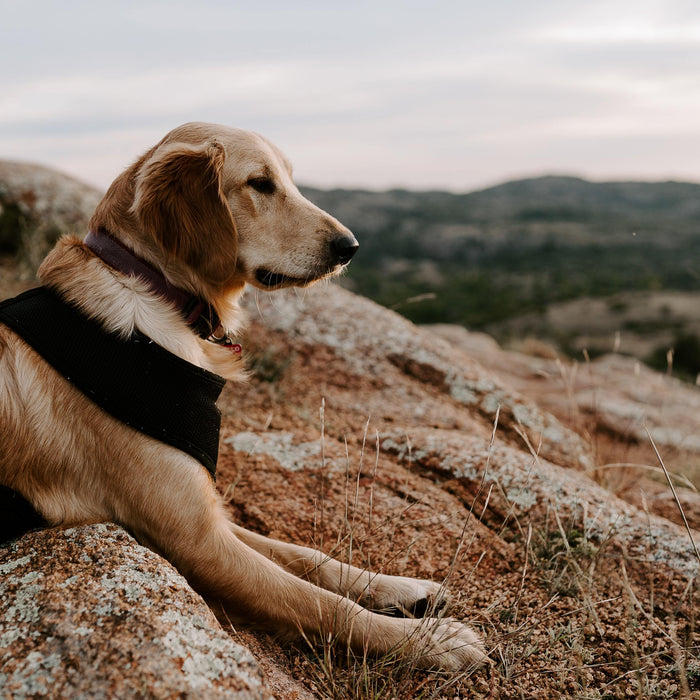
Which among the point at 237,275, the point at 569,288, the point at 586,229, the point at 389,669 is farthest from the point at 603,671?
the point at 586,229

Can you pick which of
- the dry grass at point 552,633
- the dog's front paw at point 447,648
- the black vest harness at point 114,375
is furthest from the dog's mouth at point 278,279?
the dog's front paw at point 447,648

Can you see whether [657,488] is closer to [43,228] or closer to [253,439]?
[253,439]

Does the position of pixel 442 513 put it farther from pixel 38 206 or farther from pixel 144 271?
pixel 38 206

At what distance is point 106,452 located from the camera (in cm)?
200

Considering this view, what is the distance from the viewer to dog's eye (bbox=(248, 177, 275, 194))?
2.59 m

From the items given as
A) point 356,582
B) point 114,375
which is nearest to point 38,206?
point 114,375

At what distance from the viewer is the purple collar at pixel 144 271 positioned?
2.25 meters

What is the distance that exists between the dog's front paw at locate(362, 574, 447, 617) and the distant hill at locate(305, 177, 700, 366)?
2.15 meters

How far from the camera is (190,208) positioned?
7.52ft

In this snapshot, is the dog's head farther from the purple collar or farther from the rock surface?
the rock surface

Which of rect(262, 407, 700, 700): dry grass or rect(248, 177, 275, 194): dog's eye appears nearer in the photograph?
rect(262, 407, 700, 700): dry grass

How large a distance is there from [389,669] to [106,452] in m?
1.24

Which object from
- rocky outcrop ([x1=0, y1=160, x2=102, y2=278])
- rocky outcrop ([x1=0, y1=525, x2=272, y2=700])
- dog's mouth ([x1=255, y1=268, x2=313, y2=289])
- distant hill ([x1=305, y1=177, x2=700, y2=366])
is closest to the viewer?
rocky outcrop ([x1=0, y1=525, x2=272, y2=700])

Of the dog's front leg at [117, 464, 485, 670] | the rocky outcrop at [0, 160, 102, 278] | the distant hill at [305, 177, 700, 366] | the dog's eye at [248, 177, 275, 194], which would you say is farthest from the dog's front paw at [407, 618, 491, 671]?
the rocky outcrop at [0, 160, 102, 278]
